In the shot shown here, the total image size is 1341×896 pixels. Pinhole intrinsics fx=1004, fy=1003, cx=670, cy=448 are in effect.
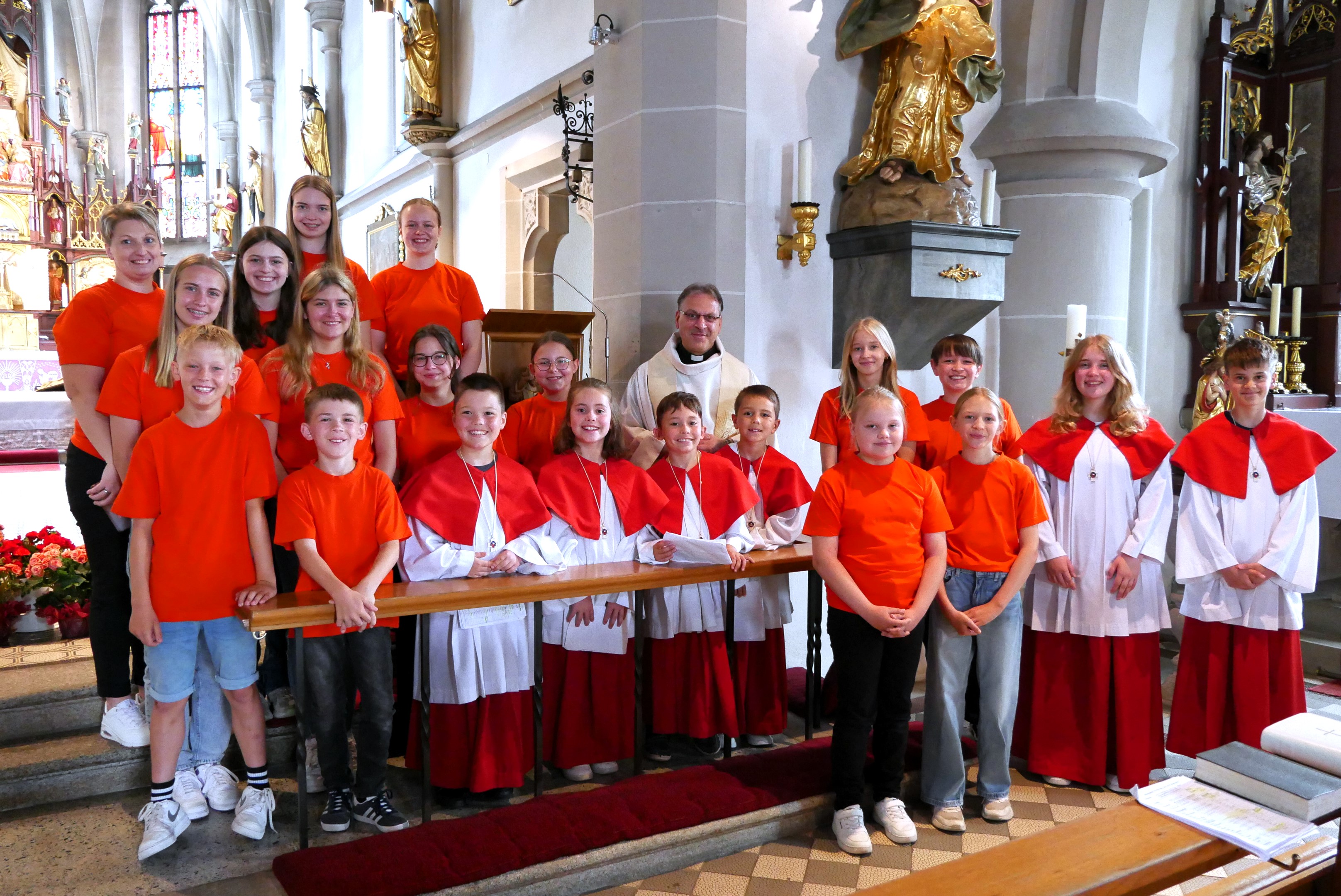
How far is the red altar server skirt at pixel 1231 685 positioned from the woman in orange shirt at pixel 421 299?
2.86 metres

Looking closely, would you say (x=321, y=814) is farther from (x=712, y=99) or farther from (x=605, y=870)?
(x=712, y=99)

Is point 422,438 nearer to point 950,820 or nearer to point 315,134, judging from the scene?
point 950,820

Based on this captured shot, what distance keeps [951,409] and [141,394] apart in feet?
Result: 8.89

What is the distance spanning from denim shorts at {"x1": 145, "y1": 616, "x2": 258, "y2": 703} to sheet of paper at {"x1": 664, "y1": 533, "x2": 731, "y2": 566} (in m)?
1.28

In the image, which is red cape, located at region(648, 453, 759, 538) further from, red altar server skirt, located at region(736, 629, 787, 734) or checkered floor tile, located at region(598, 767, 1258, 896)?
checkered floor tile, located at region(598, 767, 1258, 896)

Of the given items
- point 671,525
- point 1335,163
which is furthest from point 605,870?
point 1335,163

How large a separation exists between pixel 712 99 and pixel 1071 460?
233cm

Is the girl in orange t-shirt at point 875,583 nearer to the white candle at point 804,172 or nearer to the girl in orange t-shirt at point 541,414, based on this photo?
the girl in orange t-shirt at point 541,414

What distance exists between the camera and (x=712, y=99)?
4.58 meters

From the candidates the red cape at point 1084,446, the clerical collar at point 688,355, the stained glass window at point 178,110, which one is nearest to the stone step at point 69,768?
the clerical collar at point 688,355

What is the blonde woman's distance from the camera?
3357 millimetres

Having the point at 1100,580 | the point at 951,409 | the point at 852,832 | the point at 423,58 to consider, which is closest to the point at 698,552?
the point at 852,832

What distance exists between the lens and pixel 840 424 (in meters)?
3.69

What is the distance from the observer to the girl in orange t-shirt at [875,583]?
9.57 ft
